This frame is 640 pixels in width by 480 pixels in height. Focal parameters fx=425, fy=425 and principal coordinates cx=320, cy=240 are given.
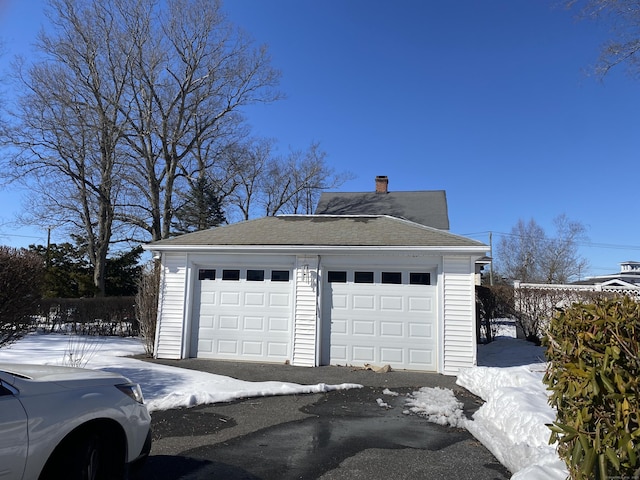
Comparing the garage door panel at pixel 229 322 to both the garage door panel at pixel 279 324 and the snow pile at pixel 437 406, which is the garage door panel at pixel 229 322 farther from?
the snow pile at pixel 437 406

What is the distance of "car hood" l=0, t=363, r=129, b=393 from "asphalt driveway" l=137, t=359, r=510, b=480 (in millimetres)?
1264

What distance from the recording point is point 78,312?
1450cm

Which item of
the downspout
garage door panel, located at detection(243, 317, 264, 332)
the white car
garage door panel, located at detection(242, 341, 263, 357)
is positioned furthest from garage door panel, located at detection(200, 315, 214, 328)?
the white car

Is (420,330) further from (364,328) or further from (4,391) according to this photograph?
(4,391)

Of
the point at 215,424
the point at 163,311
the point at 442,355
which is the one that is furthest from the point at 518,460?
the point at 163,311

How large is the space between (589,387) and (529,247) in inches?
1687

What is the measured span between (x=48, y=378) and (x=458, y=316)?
26.8 feet

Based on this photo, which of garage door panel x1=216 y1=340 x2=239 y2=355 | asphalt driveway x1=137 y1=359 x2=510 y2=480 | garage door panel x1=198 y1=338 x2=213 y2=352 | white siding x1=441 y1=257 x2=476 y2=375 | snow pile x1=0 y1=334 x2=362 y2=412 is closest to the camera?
asphalt driveway x1=137 y1=359 x2=510 y2=480

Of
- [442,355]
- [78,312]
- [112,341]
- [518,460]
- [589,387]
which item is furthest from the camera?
[78,312]

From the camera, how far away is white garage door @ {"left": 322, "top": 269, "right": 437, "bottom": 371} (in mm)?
9711

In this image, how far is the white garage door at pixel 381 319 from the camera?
382 inches

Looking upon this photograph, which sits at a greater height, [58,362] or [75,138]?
[75,138]

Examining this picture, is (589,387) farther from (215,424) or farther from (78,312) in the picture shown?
(78,312)

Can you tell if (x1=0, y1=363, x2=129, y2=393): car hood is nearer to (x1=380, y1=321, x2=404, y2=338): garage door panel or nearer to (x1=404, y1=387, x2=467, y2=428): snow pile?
(x1=404, y1=387, x2=467, y2=428): snow pile
